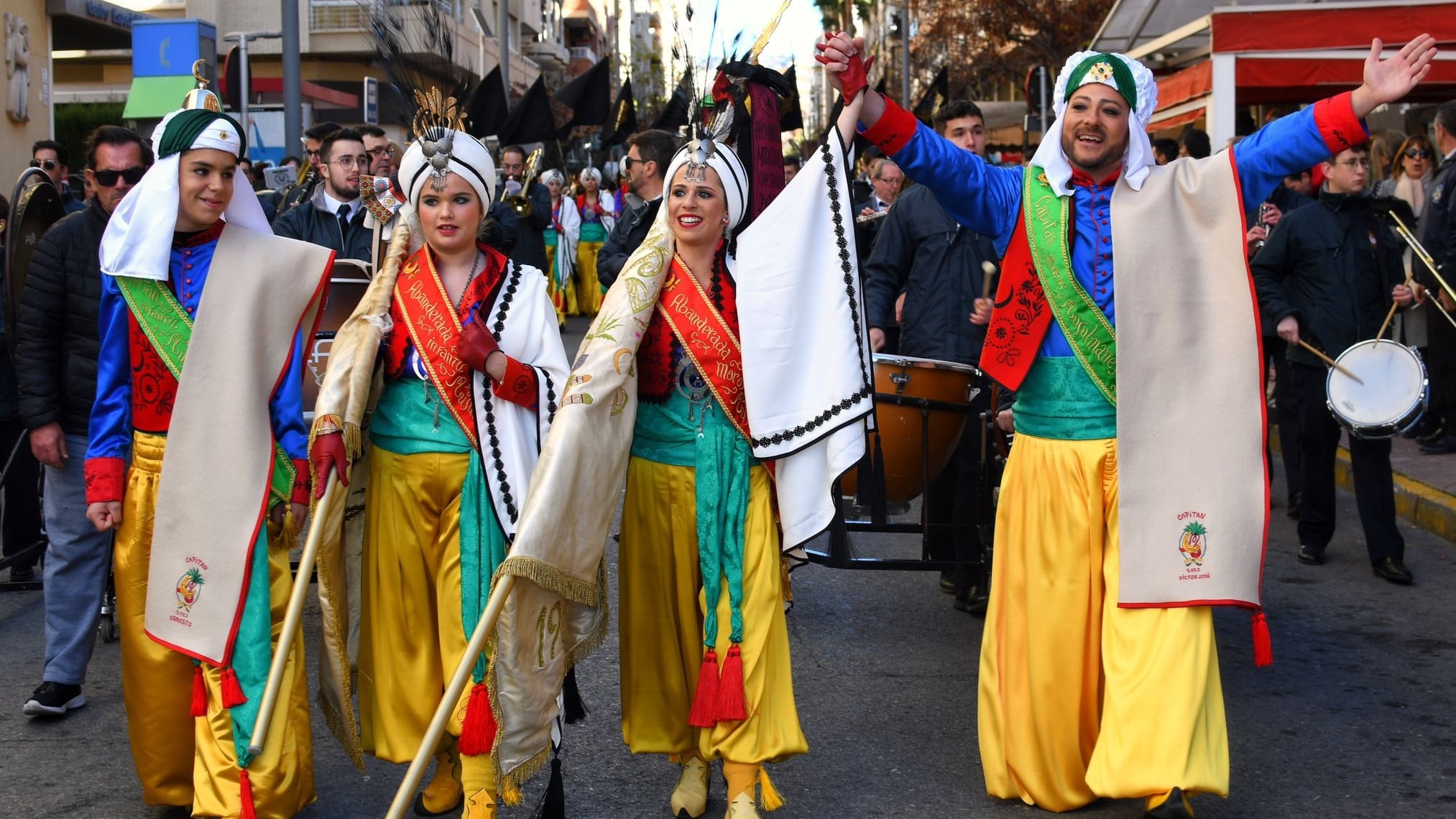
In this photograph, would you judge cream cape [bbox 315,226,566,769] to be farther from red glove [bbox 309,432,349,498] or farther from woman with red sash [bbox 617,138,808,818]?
woman with red sash [bbox 617,138,808,818]

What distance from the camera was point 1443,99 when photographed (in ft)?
44.6

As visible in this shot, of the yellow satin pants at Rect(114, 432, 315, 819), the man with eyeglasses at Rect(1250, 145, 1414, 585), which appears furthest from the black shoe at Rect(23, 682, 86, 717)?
the man with eyeglasses at Rect(1250, 145, 1414, 585)

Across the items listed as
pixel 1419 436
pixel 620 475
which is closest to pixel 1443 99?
pixel 1419 436

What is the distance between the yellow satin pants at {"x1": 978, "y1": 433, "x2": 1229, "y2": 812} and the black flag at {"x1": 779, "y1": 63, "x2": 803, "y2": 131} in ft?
4.60

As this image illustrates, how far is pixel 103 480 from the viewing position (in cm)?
439

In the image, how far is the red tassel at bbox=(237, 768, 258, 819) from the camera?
4.20 metres

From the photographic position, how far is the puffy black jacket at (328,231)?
753 cm

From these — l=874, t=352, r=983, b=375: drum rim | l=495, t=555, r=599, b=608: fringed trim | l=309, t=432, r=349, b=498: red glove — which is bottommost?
l=495, t=555, r=599, b=608: fringed trim

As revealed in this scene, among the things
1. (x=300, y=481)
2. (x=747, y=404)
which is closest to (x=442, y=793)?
(x=300, y=481)

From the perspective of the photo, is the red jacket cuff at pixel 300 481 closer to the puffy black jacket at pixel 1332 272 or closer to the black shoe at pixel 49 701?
the black shoe at pixel 49 701

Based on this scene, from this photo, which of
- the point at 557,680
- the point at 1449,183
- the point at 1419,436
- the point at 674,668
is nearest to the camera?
the point at 557,680

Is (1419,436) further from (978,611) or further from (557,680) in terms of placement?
(557,680)

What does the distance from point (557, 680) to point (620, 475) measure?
59 cm

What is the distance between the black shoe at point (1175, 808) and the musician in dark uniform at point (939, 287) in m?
2.38
